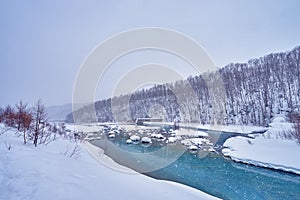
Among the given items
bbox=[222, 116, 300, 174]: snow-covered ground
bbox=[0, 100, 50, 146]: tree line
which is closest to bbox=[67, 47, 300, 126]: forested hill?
bbox=[222, 116, 300, 174]: snow-covered ground

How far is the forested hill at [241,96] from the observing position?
3488 centimetres

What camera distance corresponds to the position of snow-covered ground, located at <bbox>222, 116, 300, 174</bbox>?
42.1 ft

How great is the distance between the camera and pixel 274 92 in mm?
37938

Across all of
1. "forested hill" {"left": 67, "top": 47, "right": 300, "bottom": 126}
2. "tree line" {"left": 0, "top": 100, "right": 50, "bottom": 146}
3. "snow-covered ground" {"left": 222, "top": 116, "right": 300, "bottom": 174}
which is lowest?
"snow-covered ground" {"left": 222, "top": 116, "right": 300, "bottom": 174}

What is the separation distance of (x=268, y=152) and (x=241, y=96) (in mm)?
27938

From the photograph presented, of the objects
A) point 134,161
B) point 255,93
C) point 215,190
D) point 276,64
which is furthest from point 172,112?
point 215,190

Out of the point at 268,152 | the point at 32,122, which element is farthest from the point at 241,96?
the point at 32,122

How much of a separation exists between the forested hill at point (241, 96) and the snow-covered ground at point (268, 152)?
14273 mm

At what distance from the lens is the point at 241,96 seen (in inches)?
1622

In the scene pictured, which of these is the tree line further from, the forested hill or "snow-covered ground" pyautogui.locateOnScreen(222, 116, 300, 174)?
the forested hill

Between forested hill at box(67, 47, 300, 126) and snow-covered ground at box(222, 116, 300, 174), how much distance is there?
46.8ft

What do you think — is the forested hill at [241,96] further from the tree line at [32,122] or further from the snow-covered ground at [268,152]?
the tree line at [32,122]

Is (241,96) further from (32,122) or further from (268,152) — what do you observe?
(32,122)

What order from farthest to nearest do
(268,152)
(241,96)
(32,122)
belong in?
(241,96) → (268,152) → (32,122)
